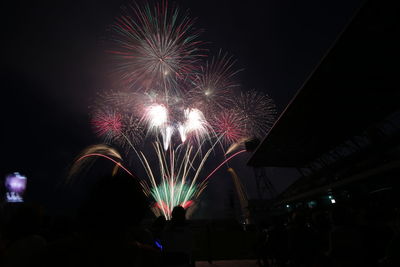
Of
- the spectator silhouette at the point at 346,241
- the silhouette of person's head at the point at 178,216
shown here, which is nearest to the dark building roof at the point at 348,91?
the spectator silhouette at the point at 346,241

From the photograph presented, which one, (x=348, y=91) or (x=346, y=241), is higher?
(x=348, y=91)

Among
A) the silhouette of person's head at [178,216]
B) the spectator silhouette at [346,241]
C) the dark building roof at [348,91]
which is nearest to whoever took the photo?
the spectator silhouette at [346,241]

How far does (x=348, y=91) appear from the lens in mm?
16906

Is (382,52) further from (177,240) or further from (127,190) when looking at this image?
(127,190)

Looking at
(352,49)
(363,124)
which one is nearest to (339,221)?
(352,49)

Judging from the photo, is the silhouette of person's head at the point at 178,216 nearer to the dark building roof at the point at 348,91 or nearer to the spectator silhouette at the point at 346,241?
the spectator silhouette at the point at 346,241

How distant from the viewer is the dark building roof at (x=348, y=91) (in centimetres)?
1176

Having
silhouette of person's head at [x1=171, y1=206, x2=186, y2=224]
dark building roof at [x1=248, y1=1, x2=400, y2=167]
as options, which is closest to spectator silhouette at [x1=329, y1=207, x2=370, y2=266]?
silhouette of person's head at [x1=171, y1=206, x2=186, y2=224]

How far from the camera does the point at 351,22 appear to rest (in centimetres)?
1141

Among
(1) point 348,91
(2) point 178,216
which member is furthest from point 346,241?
(1) point 348,91

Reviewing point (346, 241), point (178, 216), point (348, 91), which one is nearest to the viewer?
point (346, 241)

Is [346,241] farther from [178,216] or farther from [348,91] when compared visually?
[348,91]

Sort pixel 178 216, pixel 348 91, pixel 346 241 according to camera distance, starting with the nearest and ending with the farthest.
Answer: pixel 346 241, pixel 178 216, pixel 348 91

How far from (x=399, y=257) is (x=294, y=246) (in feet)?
12.4
